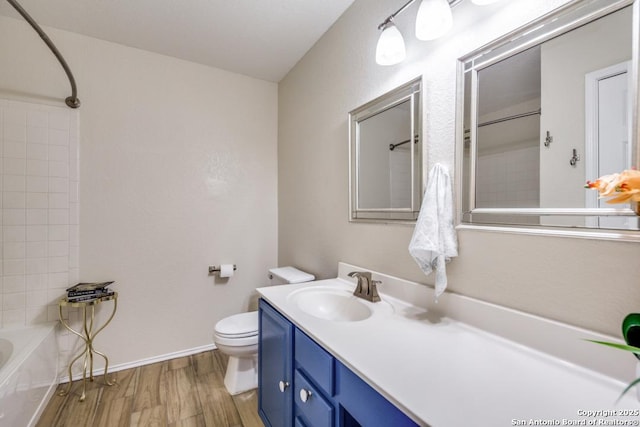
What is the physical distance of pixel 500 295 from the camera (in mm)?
965

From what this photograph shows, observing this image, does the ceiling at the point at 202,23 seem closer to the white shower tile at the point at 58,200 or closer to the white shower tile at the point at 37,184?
the white shower tile at the point at 37,184

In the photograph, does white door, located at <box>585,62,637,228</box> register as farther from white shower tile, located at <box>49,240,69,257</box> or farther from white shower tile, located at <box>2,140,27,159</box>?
white shower tile, located at <box>2,140,27,159</box>

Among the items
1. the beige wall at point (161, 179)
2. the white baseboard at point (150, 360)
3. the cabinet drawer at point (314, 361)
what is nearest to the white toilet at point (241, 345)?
the white baseboard at point (150, 360)

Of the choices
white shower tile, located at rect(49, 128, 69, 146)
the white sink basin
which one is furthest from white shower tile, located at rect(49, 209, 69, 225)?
the white sink basin

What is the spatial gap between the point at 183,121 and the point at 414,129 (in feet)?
6.14

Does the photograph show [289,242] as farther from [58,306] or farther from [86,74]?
[86,74]

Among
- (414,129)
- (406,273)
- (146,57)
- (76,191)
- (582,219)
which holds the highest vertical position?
(146,57)

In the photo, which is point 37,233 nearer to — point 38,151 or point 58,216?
point 58,216

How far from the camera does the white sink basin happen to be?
138cm

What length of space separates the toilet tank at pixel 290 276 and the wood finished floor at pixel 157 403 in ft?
2.45

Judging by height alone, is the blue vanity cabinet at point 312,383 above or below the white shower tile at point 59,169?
below

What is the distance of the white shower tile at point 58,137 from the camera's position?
188cm

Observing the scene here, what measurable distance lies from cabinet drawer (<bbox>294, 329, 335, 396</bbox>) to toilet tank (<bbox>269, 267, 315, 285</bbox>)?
78 centimetres

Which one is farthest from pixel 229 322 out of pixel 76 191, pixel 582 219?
pixel 582 219
